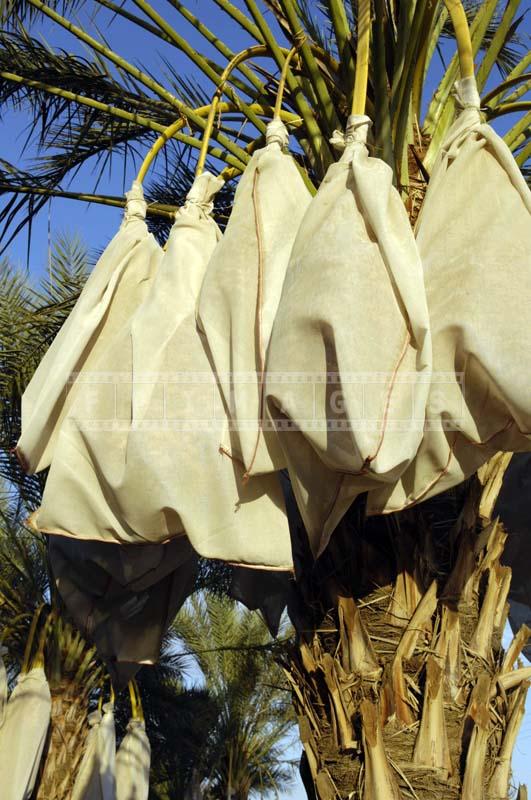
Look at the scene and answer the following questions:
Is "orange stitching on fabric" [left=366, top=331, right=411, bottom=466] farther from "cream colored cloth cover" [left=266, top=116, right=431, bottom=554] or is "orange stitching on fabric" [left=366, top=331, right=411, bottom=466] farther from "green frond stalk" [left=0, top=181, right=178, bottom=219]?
"green frond stalk" [left=0, top=181, right=178, bottom=219]

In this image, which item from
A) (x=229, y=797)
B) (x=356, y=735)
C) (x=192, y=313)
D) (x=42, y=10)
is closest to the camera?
(x=192, y=313)

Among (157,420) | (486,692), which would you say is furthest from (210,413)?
(486,692)

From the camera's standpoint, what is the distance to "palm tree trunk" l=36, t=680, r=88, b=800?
665 centimetres

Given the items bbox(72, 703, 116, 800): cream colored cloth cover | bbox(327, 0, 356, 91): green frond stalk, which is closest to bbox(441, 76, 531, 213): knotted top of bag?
bbox(327, 0, 356, 91): green frond stalk

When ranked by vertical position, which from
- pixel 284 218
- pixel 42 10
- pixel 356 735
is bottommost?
pixel 356 735

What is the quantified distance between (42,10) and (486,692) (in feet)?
9.72

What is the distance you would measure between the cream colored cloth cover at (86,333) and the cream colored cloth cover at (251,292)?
283 mm

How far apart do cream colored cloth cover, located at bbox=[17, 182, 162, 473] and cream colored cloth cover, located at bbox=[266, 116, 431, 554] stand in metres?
0.50

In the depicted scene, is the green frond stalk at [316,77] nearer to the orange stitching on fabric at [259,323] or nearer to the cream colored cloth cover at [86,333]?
the cream colored cloth cover at [86,333]

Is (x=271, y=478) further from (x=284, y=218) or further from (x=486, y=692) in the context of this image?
(x=486, y=692)

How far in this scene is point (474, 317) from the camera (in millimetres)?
1651

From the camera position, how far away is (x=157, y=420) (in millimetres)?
1834

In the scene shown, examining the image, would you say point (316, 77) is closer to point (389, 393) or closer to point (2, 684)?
point (389, 393)

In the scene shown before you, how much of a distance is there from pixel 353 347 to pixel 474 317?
0.25 m
